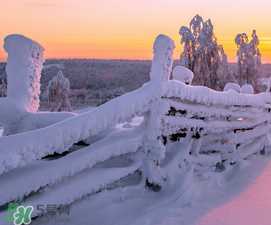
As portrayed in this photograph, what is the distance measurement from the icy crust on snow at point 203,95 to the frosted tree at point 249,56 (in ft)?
69.7

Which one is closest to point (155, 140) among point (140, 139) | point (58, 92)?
point (140, 139)

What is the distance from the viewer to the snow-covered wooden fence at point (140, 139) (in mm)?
3234

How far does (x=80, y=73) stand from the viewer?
78250 mm

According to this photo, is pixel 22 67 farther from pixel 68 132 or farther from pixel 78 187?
pixel 78 187

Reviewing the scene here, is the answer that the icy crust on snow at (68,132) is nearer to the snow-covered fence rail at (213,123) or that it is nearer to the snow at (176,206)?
the snow-covered fence rail at (213,123)

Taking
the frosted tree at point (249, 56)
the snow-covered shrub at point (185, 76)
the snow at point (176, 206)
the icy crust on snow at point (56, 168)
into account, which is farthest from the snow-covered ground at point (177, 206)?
the frosted tree at point (249, 56)

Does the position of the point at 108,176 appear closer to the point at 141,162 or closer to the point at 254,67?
the point at 141,162

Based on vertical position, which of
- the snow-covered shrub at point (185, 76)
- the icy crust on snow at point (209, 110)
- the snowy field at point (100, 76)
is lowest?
the snowy field at point (100, 76)

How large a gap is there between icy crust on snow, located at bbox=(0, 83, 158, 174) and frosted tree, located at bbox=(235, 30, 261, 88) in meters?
24.1

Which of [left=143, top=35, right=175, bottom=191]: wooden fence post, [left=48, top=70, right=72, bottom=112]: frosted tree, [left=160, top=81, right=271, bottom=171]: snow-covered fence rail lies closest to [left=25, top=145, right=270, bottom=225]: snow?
[left=143, top=35, right=175, bottom=191]: wooden fence post

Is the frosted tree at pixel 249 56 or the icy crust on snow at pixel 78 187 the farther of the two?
the frosted tree at pixel 249 56

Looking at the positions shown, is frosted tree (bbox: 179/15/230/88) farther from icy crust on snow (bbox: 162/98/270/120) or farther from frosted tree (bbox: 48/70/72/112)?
icy crust on snow (bbox: 162/98/270/120)

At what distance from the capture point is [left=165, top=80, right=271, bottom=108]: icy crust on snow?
15.0 feet

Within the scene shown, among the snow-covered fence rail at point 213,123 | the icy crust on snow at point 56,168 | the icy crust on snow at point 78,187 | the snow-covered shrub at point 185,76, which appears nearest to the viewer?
the icy crust on snow at point 56,168
